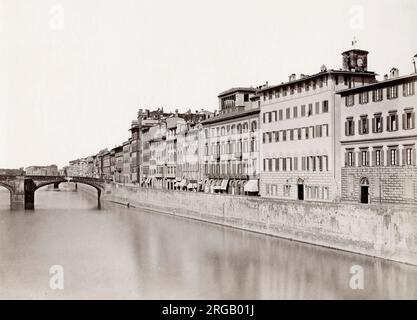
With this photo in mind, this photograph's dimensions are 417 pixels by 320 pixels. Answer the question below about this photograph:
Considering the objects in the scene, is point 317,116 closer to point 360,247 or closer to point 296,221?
point 296,221

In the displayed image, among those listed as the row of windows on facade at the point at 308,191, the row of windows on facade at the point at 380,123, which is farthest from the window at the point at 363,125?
the row of windows on facade at the point at 308,191

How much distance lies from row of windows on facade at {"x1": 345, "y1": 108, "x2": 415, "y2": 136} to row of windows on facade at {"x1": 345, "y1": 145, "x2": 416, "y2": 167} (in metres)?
0.98

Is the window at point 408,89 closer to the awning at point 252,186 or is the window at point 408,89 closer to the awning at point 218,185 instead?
the awning at point 252,186

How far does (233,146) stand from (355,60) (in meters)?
15.4

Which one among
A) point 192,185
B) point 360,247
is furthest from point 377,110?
point 192,185

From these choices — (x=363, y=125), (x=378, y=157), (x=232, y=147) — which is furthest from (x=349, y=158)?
(x=232, y=147)

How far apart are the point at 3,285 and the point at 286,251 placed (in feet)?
45.1

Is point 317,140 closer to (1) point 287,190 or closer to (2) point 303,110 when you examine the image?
(2) point 303,110

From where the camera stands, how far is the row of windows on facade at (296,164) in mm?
35656

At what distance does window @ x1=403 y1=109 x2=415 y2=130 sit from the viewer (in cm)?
2828

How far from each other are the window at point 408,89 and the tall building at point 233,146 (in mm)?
16922

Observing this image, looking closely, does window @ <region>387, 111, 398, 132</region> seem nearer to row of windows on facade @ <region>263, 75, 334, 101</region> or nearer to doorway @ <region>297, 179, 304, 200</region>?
row of windows on facade @ <region>263, 75, 334, 101</region>

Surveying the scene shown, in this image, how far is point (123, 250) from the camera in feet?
103

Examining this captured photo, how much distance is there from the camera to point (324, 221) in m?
29.2
